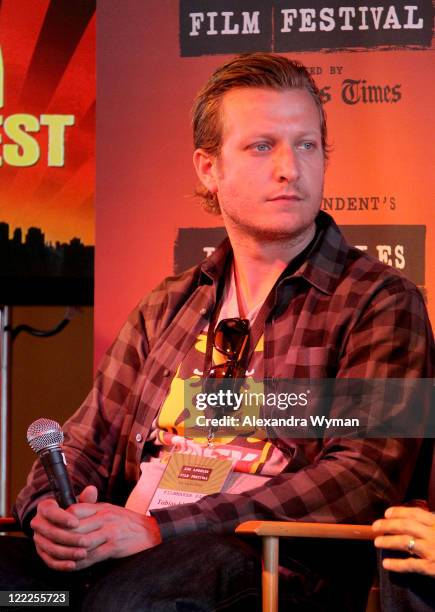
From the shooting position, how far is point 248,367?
8.04 ft

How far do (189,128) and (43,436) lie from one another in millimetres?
1396

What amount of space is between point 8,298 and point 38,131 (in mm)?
541

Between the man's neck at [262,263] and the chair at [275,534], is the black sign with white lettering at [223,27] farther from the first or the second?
the chair at [275,534]

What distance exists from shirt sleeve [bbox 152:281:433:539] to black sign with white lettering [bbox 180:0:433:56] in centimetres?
117

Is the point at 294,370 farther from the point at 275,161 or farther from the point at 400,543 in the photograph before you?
the point at 400,543

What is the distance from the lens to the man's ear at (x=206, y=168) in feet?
9.05

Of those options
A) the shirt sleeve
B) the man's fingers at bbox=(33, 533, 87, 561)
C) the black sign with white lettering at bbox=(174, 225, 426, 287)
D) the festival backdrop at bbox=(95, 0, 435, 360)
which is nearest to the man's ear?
the festival backdrop at bbox=(95, 0, 435, 360)

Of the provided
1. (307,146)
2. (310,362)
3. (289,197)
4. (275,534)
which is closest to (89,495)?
(275,534)

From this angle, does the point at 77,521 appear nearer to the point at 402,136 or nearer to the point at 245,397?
the point at 245,397

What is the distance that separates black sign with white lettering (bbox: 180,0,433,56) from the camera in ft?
10.1

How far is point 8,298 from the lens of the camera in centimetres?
355

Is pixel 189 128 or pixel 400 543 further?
pixel 189 128

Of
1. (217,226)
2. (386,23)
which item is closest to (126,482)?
(217,226)

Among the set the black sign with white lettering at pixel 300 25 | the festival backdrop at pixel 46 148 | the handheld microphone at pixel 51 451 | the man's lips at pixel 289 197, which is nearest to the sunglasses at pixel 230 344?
the man's lips at pixel 289 197
